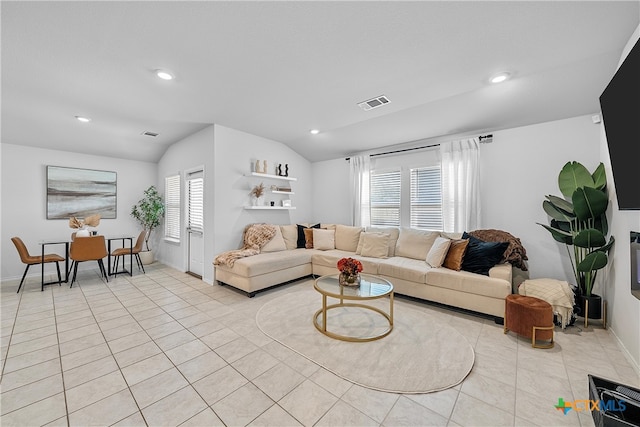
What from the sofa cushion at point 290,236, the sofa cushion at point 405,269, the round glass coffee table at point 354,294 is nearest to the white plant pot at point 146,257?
the sofa cushion at point 290,236

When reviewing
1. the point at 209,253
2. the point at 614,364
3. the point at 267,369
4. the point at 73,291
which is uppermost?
the point at 209,253

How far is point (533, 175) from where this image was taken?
3434 mm

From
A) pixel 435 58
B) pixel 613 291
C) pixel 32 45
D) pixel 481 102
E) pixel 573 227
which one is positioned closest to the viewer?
pixel 32 45

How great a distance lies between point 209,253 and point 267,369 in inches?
108

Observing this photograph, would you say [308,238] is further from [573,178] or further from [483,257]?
[573,178]

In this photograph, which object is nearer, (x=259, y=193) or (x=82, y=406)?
(x=82, y=406)

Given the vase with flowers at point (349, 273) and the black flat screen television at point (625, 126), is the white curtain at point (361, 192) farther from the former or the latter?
the black flat screen television at point (625, 126)

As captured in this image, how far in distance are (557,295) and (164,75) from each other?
4.73 metres

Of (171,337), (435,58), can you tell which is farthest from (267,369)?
(435,58)

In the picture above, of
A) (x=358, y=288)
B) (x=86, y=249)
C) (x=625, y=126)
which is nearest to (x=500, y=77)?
(x=625, y=126)

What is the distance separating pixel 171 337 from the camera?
8.04 feet

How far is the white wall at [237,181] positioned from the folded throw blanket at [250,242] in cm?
18

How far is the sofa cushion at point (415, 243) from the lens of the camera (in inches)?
152

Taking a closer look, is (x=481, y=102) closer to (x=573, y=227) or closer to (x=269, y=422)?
(x=573, y=227)
